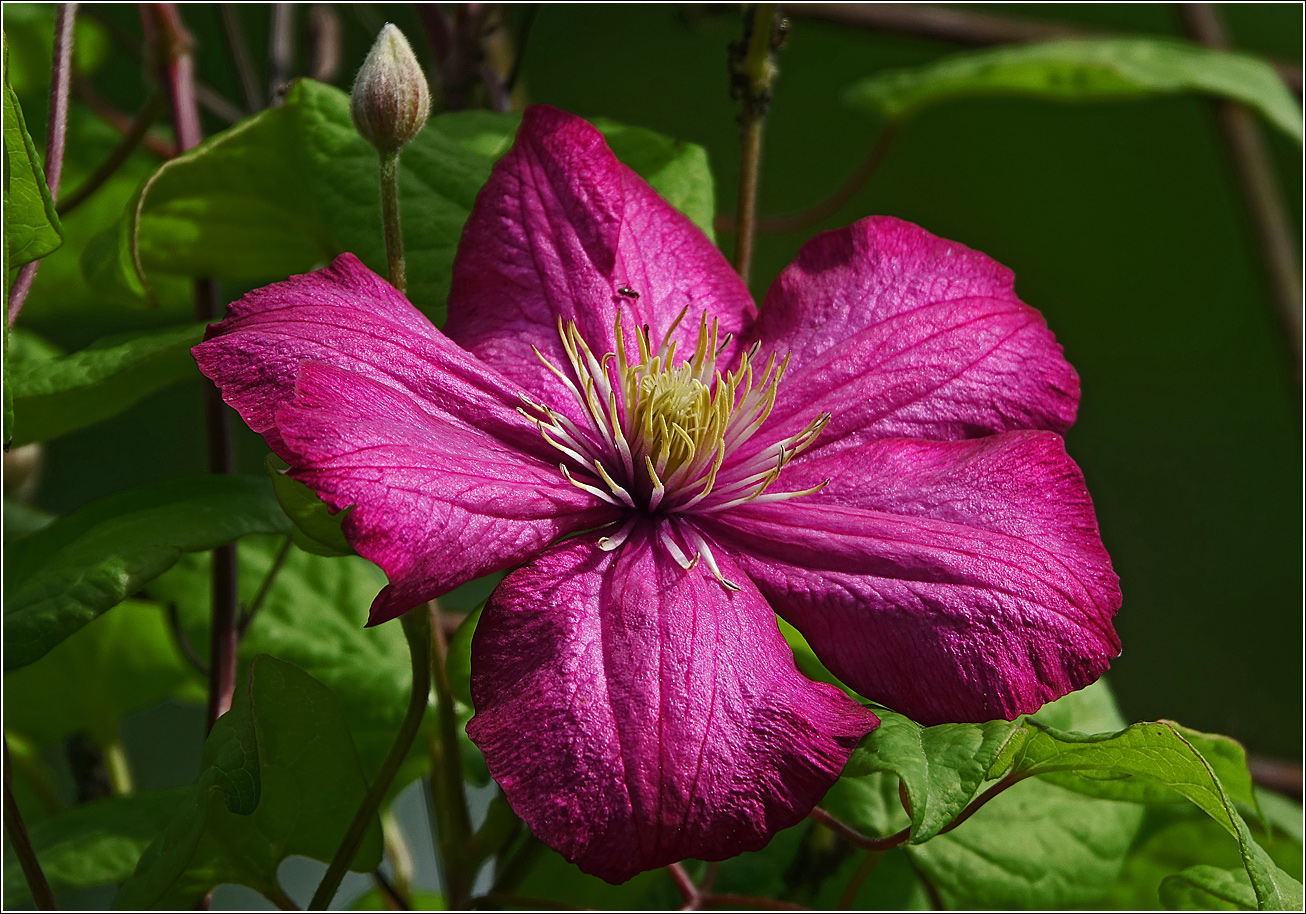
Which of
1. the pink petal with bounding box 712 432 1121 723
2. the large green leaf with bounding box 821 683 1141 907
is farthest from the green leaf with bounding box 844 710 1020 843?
the large green leaf with bounding box 821 683 1141 907

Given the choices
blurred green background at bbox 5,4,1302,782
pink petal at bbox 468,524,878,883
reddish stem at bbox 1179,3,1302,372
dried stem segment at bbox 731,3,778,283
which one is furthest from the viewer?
blurred green background at bbox 5,4,1302,782

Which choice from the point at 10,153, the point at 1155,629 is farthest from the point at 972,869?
the point at 1155,629

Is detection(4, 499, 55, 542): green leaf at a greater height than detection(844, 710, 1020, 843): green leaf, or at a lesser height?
lesser

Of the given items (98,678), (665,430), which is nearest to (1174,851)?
(665,430)

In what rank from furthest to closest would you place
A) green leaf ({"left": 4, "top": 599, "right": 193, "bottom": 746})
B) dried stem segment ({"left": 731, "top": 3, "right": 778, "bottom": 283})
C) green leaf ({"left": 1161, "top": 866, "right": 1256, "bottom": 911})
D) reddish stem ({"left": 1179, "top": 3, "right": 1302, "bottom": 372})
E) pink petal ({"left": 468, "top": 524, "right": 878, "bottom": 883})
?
reddish stem ({"left": 1179, "top": 3, "right": 1302, "bottom": 372})
green leaf ({"left": 4, "top": 599, "right": 193, "bottom": 746})
dried stem segment ({"left": 731, "top": 3, "right": 778, "bottom": 283})
green leaf ({"left": 1161, "top": 866, "right": 1256, "bottom": 911})
pink petal ({"left": 468, "top": 524, "right": 878, "bottom": 883})

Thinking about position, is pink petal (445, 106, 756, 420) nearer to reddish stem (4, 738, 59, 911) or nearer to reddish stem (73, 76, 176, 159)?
reddish stem (4, 738, 59, 911)

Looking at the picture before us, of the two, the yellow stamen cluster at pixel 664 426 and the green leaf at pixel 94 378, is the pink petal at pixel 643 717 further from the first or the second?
the green leaf at pixel 94 378

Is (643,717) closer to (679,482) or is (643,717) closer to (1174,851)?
(679,482)
